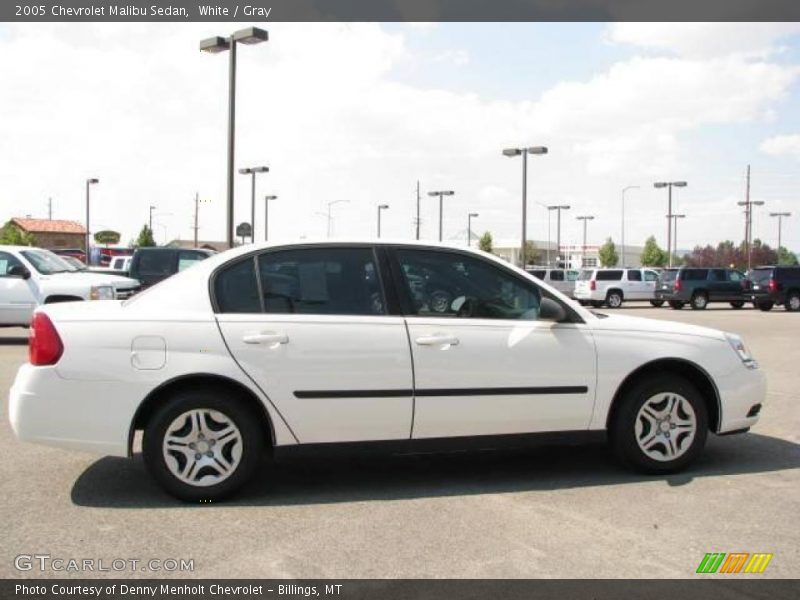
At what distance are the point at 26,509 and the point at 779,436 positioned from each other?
576cm

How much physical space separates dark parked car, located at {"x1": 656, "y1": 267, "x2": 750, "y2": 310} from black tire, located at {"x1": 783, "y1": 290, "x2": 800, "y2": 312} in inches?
56.2

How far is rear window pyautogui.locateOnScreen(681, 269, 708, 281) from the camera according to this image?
105 ft

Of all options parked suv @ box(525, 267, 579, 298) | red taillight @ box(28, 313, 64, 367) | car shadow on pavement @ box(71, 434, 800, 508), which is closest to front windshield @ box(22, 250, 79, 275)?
car shadow on pavement @ box(71, 434, 800, 508)

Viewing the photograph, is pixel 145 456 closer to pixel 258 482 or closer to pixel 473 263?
pixel 258 482

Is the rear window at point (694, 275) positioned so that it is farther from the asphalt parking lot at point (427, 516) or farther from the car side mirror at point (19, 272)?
the asphalt parking lot at point (427, 516)

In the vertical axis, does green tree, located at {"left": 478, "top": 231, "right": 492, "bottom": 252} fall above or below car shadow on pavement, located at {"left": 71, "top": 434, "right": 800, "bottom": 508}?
above

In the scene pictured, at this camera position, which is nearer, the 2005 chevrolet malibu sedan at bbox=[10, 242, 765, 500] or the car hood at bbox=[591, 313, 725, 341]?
the 2005 chevrolet malibu sedan at bbox=[10, 242, 765, 500]

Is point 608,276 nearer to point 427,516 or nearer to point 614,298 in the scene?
point 614,298

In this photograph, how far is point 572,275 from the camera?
38.4 meters

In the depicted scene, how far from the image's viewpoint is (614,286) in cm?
3547

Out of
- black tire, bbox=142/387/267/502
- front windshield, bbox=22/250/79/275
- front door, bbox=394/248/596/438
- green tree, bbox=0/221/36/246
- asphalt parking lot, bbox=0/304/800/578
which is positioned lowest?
asphalt parking lot, bbox=0/304/800/578

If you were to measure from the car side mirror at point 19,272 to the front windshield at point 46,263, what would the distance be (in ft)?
0.70

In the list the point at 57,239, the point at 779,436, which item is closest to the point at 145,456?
the point at 779,436

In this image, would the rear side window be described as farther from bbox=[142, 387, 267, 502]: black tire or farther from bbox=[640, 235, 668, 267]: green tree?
bbox=[640, 235, 668, 267]: green tree
